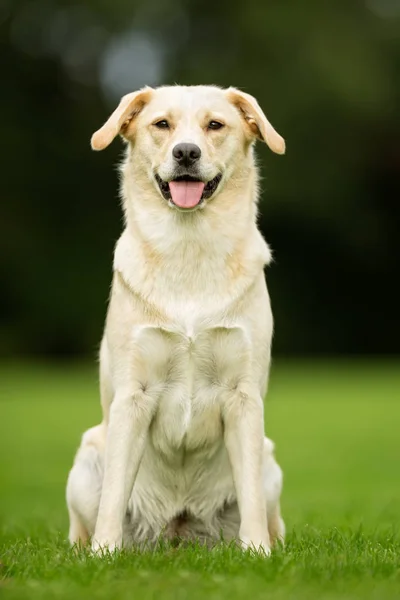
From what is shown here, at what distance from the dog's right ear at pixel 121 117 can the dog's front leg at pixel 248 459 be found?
1.28 m

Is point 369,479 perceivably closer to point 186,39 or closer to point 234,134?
point 234,134

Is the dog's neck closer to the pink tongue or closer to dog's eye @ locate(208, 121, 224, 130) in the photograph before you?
the pink tongue

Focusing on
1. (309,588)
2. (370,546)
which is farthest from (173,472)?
(309,588)

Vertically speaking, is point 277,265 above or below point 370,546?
below

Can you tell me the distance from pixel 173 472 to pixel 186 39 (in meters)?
21.7

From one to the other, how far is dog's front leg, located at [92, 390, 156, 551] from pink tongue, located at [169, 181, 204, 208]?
2.85 feet

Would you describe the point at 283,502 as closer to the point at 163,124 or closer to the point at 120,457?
the point at 120,457

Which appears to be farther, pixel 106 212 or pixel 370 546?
pixel 106 212

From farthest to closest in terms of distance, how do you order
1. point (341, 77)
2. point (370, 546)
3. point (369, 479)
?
point (341, 77)
point (369, 479)
point (370, 546)

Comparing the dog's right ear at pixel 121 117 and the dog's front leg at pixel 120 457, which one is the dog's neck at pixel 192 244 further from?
the dog's front leg at pixel 120 457

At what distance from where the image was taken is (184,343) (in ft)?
15.6

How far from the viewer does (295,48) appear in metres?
25.2

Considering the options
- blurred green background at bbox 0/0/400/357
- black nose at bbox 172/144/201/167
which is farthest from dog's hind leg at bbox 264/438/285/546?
blurred green background at bbox 0/0/400/357

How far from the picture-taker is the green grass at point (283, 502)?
12.6 ft
